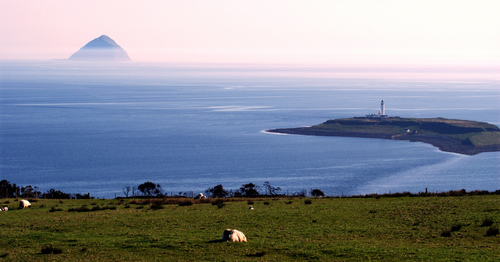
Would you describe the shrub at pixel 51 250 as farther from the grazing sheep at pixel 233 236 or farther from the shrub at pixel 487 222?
the shrub at pixel 487 222

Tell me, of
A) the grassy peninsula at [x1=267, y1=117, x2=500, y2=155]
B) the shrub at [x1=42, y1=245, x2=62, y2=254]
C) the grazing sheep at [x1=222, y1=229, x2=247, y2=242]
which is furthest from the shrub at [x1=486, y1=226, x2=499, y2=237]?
the grassy peninsula at [x1=267, y1=117, x2=500, y2=155]

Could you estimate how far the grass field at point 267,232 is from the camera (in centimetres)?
1402

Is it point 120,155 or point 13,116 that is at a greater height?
point 13,116

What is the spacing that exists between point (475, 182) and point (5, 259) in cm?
7558

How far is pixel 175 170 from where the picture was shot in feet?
276

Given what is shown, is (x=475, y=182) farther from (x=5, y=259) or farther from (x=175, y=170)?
(x=5, y=259)

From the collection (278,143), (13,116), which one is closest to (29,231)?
(278,143)

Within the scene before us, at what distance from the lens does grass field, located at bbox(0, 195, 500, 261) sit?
1402 cm

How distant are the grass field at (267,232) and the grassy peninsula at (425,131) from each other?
3864 inches

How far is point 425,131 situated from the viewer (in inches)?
5261

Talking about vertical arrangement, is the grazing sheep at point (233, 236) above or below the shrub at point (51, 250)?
above

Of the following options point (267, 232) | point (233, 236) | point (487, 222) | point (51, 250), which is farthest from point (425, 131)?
point (51, 250)

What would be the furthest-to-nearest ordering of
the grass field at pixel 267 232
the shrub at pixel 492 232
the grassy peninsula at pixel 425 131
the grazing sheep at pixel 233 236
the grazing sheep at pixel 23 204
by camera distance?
1. the grassy peninsula at pixel 425 131
2. the grazing sheep at pixel 23 204
3. the shrub at pixel 492 232
4. the grazing sheep at pixel 233 236
5. the grass field at pixel 267 232

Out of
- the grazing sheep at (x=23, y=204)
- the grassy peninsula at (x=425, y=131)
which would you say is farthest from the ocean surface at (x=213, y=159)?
the grazing sheep at (x=23, y=204)
